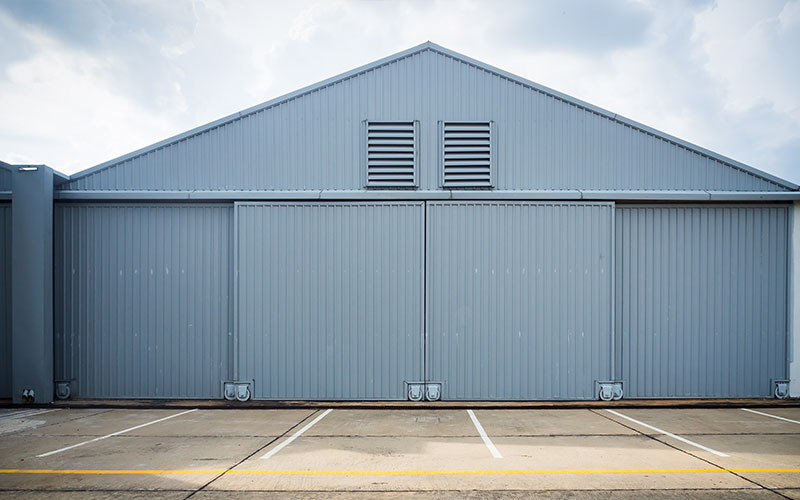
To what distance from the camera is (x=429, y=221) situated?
10.6 meters

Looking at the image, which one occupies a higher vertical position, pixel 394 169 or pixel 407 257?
pixel 394 169

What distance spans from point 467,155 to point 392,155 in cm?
177

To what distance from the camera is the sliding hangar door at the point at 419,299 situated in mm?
10445

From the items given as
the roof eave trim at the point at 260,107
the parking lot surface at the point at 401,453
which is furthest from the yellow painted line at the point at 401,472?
the roof eave trim at the point at 260,107

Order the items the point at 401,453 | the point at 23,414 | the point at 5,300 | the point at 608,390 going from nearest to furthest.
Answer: the point at 401,453
the point at 23,414
the point at 608,390
the point at 5,300

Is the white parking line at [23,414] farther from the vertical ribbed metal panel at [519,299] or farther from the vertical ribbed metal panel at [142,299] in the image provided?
the vertical ribbed metal panel at [519,299]

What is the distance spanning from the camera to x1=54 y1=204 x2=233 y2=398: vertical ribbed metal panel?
419 inches

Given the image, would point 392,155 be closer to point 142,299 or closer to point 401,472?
point 142,299

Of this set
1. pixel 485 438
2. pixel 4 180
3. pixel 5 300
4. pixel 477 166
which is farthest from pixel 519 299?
pixel 4 180

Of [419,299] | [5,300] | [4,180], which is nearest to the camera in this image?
[419,299]

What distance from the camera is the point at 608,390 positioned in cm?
1034

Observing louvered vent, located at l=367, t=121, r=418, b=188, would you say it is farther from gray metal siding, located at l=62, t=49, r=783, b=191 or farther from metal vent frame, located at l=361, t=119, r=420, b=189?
gray metal siding, located at l=62, t=49, r=783, b=191

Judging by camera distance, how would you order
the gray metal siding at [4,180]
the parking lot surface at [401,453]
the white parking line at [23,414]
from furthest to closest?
the gray metal siding at [4,180] → the white parking line at [23,414] → the parking lot surface at [401,453]

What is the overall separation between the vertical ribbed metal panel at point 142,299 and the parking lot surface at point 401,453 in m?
0.95
